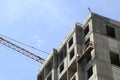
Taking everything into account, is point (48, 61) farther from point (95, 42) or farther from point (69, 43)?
point (95, 42)

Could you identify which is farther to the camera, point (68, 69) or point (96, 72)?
point (68, 69)

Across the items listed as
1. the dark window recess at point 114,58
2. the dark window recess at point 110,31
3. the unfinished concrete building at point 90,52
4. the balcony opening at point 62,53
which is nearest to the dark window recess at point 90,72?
the unfinished concrete building at point 90,52

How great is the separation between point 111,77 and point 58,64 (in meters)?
19.1

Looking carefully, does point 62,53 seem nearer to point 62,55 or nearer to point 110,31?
point 62,55

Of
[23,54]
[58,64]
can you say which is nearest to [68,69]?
[58,64]

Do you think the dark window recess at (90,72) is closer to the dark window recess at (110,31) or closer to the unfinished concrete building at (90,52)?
the unfinished concrete building at (90,52)

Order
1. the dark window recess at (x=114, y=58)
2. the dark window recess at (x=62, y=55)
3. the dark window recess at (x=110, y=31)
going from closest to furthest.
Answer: the dark window recess at (x=114, y=58) < the dark window recess at (x=110, y=31) < the dark window recess at (x=62, y=55)

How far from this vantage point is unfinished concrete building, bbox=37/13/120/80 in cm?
7806

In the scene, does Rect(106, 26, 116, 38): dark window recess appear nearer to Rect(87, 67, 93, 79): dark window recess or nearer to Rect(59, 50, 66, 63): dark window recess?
Rect(87, 67, 93, 79): dark window recess

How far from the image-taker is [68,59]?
87.8 m

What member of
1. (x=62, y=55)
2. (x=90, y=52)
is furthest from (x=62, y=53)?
(x=90, y=52)

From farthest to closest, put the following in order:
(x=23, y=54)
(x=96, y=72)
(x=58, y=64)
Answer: (x=23, y=54) → (x=58, y=64) → (x=96, y=72)

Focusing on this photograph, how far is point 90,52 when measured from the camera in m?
81.3

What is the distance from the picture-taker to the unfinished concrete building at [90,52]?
78.1 m
